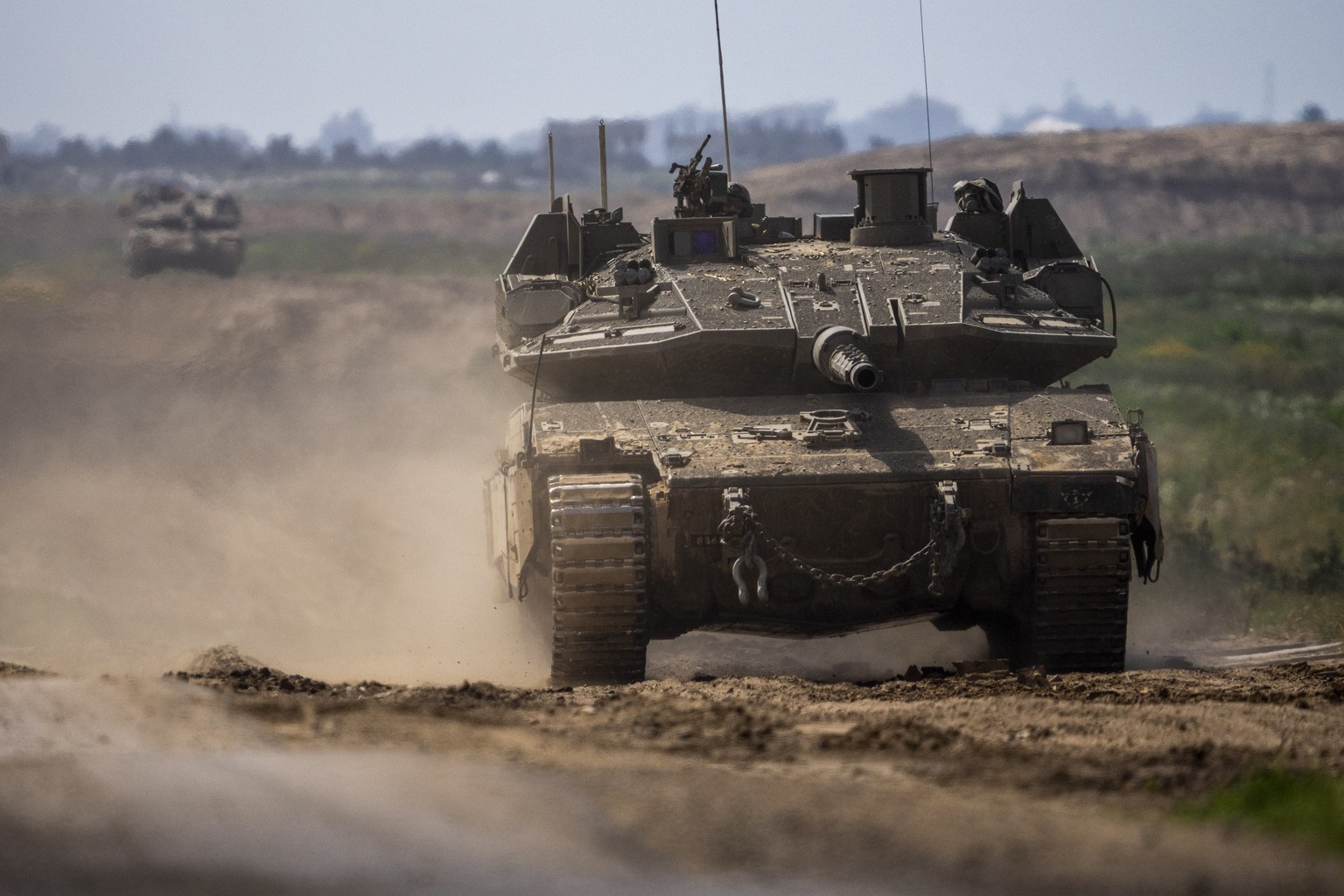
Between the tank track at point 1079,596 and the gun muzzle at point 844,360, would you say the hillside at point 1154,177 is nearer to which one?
the gun muzzle at point 844,360

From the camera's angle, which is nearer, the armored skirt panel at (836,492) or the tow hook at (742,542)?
the tow hook at (742,542)

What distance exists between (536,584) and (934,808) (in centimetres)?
609

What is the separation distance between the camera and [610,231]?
15422mm

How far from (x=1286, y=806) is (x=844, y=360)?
19.2ft

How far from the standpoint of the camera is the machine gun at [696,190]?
49.4ft

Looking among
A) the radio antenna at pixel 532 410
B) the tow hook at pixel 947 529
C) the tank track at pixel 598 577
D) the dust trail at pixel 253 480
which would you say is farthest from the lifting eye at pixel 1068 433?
the dust trail at pixel 253 480

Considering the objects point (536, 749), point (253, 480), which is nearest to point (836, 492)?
point (536, 749)

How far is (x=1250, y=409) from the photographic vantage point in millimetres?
22422

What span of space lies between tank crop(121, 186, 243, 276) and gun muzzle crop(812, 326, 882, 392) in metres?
17.2

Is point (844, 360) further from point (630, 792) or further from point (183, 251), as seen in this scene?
point (183, 251)

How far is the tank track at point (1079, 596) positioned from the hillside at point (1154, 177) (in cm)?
4506

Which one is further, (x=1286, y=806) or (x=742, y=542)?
(x=742, y=542)

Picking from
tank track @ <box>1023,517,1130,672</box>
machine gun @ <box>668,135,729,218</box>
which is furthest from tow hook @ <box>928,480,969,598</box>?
machine gun @ <box>668,135,729,218</box>

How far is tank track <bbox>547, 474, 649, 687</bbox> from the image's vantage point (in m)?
10.8
